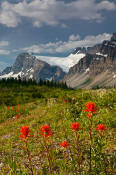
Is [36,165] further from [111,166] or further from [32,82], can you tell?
[32,82]

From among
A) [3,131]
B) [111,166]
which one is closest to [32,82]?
[3,131]

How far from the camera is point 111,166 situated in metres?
4.84

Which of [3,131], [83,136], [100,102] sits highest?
[100,102]

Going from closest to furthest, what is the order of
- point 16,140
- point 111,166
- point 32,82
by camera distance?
point 111,166
point 16,140
point 32,82

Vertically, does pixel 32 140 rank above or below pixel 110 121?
below

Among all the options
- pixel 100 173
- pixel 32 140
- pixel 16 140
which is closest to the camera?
pixel 100 173

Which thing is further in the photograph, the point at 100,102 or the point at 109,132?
the point at 100,102

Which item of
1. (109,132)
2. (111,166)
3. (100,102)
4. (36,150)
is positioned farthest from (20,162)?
(100,102)

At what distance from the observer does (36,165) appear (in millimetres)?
6500

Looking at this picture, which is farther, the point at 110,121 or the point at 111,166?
the point at 110,121

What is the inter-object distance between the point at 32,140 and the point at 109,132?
4123 mm

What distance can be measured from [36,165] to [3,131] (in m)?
8.59

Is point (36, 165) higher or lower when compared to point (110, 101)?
lower

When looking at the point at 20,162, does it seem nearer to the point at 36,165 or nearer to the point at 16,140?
the point at 36,165
